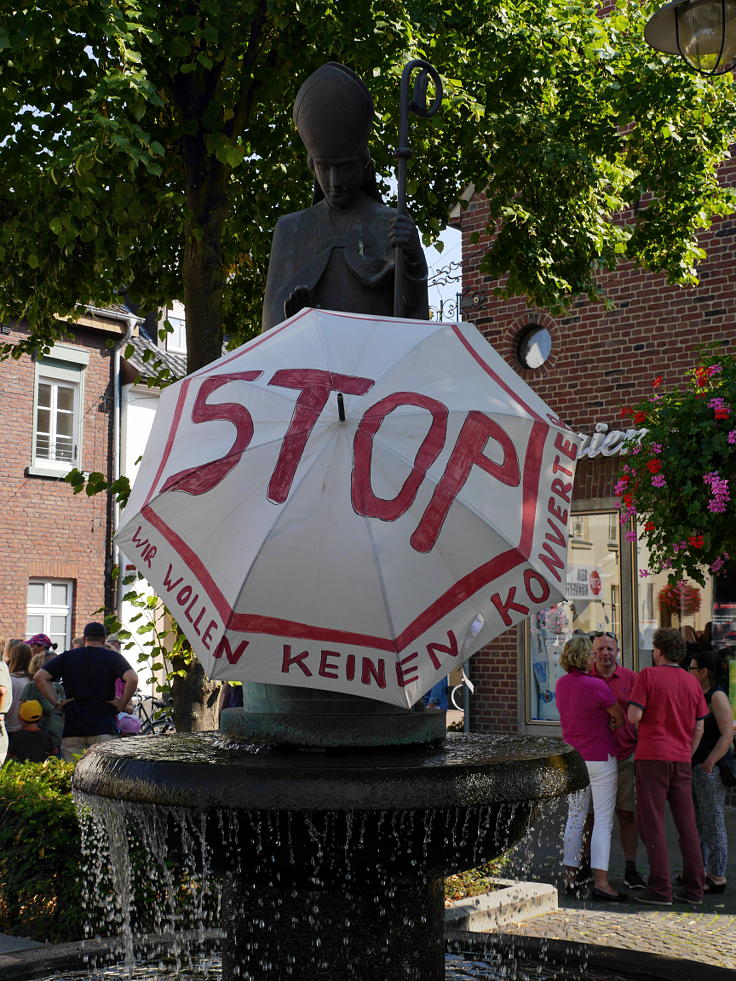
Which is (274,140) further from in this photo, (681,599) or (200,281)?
(681,599)

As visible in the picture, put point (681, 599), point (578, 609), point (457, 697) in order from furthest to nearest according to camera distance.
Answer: point (457, 697), point (578, 609), point (681, 599)

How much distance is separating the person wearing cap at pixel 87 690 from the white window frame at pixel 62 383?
1309cm

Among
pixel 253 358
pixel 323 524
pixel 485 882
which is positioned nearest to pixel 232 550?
pixel 323 524

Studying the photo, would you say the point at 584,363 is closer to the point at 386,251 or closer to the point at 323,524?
the point at 386,251

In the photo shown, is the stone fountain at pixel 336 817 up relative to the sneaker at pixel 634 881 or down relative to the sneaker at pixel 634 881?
up

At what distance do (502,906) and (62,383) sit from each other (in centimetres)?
1817

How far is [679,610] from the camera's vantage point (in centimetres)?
1323

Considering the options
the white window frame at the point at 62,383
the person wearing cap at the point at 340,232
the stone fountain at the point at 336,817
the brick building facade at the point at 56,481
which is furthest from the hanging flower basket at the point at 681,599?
the white window frame at the point at 62,383

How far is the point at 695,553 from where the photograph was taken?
9562mm

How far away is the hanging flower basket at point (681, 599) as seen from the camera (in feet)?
42.9

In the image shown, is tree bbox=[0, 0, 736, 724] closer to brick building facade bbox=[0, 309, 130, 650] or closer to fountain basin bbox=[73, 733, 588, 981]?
fountain basin bbox=[73, 733, 588, 981]

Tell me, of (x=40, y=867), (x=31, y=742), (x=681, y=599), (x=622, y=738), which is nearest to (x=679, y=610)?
(x=681, y=599)

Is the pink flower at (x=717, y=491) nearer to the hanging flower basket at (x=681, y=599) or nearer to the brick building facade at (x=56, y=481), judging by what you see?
the hanging flower basket at (x=681, y=599)

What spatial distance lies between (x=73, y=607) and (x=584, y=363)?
1235 centimetres
